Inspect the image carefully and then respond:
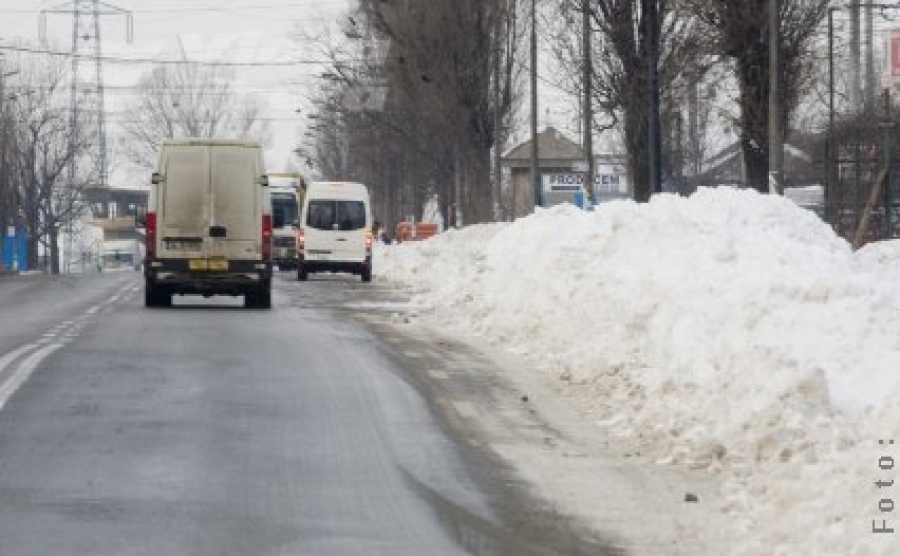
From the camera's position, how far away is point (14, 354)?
22016 millimetres

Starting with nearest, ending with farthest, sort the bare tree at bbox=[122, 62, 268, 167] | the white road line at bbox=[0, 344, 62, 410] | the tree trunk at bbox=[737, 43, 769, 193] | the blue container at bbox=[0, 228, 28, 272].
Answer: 1. the white road line at bbox=[0, 344, 62, 410]
2. the tree trunk at bbox=[737, 43, 769, 193]
3. the blue container at bbox=[0, 228, 28, 272]
4. the bare tree at bbox=[122, 62, 268, 167]

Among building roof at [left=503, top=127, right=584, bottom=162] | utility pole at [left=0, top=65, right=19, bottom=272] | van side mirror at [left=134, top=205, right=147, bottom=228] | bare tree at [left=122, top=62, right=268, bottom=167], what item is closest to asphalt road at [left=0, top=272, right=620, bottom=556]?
van side mirror at [left=134, top=205, right=147, bottom=228]

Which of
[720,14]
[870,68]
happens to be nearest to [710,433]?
[720,14]

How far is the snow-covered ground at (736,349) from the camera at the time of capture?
1048cm

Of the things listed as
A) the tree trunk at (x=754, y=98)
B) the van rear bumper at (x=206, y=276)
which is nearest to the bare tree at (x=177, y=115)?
the tree trunk at (x=754, y=98)

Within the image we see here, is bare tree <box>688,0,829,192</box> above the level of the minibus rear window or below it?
above

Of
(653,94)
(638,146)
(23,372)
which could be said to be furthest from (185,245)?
(638,146)

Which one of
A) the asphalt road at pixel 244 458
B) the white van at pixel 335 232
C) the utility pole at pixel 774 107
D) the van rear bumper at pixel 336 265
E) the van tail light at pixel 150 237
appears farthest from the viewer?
the white van at pixel 335 232

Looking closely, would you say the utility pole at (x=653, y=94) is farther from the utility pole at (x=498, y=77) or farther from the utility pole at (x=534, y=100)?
the utility pole at (x=498, y=77)

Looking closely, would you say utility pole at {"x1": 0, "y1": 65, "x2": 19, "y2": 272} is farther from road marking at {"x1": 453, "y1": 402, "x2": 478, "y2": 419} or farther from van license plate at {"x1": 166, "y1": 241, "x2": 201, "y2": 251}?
road marking at {"x1": 453, "y1": 402, "x2": 478, "y2": 419}

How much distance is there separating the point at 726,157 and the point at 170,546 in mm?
113824

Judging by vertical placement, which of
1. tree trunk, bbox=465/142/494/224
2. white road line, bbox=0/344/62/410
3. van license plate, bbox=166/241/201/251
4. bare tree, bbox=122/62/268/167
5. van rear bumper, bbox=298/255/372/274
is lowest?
white road line, bbox=0/344/62/410

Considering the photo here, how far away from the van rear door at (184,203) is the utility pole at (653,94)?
28.1 feet

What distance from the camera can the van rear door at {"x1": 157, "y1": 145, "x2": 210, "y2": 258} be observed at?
107 ft
